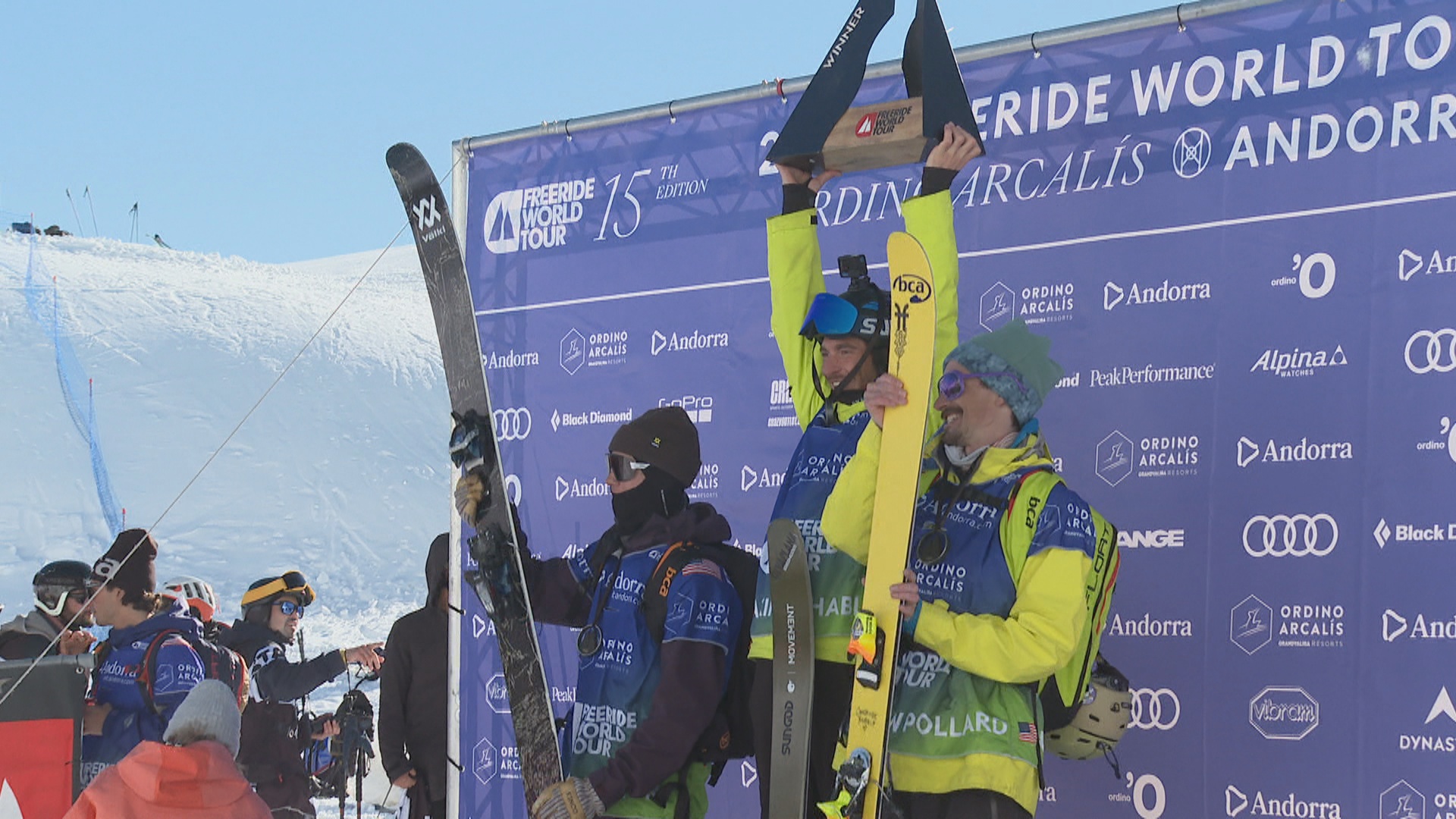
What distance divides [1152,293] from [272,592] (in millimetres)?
4049

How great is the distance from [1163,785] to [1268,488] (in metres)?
0.88

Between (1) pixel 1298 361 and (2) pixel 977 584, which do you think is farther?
(1) pixel 1298 361

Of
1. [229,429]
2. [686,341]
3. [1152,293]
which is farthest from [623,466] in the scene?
[229,429]

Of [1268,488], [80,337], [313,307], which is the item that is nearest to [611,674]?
[1268,488]

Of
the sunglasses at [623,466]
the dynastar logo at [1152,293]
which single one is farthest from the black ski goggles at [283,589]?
the dynastar logo at [1152,293]

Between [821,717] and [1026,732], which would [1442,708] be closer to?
[1026,732]

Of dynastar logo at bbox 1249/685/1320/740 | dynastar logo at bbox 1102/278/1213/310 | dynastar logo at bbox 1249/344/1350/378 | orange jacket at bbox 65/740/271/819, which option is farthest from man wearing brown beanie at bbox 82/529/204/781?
dynastar logo at bbox 1249/344/1350/378

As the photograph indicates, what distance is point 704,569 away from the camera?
368 cm

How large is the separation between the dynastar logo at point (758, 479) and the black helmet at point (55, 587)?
2967 mm

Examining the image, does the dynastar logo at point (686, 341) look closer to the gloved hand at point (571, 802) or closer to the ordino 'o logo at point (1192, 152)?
the ordino 'o logo at point (1192, 152)

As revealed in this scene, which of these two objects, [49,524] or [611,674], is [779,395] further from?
[49,524]

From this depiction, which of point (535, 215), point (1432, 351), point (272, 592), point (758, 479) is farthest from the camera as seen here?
point (272, 592)

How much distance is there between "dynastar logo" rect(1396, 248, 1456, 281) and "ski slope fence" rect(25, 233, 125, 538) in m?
27.7

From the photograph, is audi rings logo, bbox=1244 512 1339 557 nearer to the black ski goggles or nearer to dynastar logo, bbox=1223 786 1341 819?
dynastar logo, bbox=1223 786 1341 819
